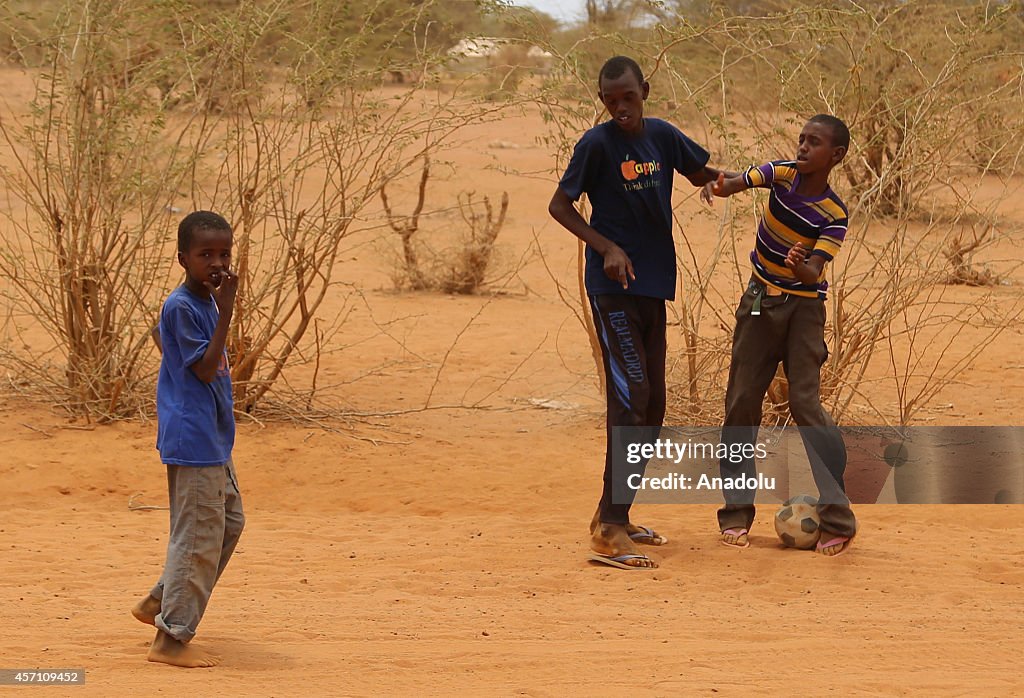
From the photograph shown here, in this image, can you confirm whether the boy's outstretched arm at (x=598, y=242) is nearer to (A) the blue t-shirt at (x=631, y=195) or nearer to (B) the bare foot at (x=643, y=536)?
(A) the blue t-shirt at (x=631, y=195)

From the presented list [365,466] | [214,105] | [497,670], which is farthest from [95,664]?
[214,105]

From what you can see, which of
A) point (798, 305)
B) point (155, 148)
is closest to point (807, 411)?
point (798, 305)

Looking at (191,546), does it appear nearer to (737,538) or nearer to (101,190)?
(737,538)

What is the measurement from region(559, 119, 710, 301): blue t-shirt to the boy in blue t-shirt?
1561 mm

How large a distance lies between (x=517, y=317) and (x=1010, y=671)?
7800 millimetres

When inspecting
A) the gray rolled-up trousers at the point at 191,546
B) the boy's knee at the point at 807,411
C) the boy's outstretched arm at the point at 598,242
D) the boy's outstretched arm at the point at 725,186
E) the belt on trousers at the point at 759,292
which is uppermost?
the boy's outstretched arm at the point at 725,186

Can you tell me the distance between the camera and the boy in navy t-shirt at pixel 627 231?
4570 mm

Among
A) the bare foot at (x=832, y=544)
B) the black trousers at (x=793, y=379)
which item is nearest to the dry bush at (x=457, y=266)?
the black trousers at (x=793, y=379)

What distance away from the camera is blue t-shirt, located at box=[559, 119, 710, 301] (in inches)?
182

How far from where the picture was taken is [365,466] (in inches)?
261

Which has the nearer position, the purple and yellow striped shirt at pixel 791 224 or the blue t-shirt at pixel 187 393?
the blue t-shirt at pixel 187 393

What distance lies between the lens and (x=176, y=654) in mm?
3506

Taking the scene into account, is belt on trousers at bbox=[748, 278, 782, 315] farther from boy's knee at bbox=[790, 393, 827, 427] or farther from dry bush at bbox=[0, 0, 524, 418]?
dry bush at bbox=[0, 0, 524, 418]

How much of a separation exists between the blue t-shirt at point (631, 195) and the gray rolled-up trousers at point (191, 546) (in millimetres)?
1752
